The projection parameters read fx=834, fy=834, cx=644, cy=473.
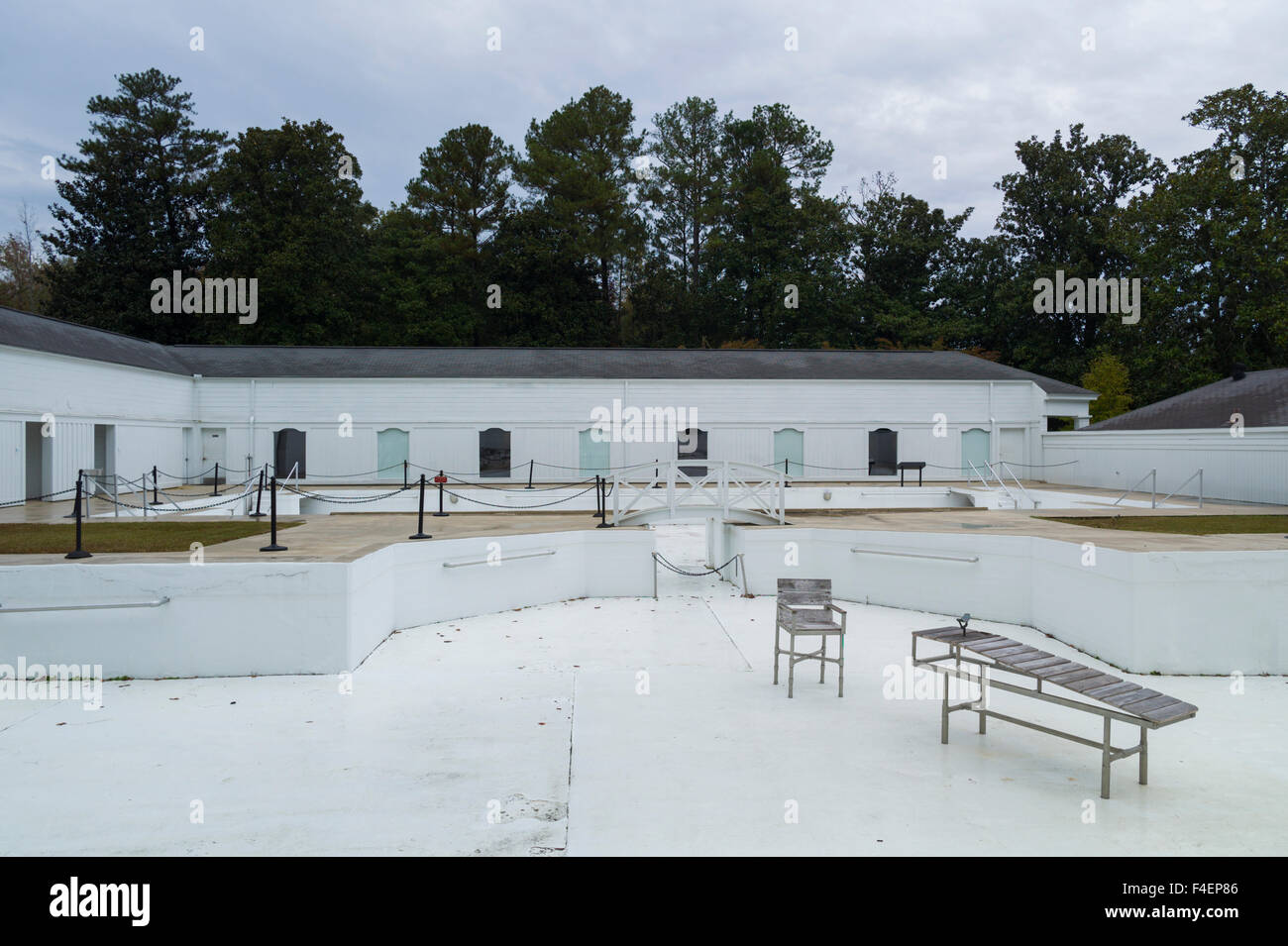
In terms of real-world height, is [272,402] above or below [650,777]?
above

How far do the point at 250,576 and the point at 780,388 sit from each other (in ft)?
76.1

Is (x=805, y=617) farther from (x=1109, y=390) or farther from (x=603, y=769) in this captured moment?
(x=1109, y=390)

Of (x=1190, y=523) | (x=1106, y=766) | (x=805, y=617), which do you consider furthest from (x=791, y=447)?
(x=1106, y=766)

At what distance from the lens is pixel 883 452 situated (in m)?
31.2

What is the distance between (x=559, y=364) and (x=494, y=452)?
4636mm

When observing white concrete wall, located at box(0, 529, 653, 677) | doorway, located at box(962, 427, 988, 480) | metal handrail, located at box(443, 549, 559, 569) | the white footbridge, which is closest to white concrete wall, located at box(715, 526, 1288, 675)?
the white footbridge

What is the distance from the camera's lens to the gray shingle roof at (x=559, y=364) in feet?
97.9

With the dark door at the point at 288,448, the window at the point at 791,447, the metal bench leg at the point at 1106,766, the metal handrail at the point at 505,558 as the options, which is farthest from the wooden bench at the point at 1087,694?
the dark door at the point at 288,448

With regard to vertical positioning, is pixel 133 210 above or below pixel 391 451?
above

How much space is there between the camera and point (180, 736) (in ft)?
26.0

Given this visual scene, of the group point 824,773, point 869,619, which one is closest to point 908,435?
point 869,619

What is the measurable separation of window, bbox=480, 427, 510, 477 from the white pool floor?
19.0m

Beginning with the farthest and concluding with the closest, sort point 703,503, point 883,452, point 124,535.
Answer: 1. point 883,452
2. point 703,503
3. point 124,535

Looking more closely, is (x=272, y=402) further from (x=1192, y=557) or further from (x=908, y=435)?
(x=1192, y=557)
